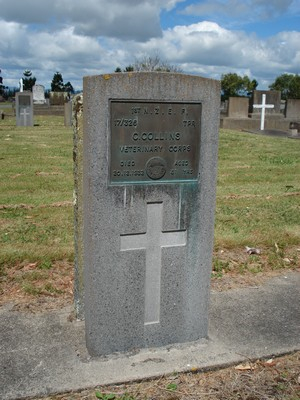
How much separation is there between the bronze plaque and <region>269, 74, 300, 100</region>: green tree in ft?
244

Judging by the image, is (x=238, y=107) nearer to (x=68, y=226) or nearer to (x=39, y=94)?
(x=68, y=226)

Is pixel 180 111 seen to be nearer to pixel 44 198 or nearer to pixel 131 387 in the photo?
pixel 131 387

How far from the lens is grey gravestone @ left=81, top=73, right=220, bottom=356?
2.77 metres

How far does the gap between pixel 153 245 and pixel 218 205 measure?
4.33 metres

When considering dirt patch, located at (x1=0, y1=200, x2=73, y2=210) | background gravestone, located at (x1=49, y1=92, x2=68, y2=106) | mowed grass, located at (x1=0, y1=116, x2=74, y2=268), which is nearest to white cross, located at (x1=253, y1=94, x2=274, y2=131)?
mowed grass, located at (x1=0, y1=116, x2=74, y2=268)

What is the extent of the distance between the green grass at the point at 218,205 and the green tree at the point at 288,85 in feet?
218

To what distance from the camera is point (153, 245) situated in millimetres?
3037

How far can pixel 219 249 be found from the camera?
525cm

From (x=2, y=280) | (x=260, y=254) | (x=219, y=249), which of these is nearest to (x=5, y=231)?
(x=2, y=280)

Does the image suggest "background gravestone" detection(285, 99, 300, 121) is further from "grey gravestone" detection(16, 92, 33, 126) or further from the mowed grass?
the mowed grass

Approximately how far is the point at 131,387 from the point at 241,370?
2.41 ft

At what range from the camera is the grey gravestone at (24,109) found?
877 inches

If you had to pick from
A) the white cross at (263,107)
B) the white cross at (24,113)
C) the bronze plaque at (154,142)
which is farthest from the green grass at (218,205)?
the white cross at (263,107)

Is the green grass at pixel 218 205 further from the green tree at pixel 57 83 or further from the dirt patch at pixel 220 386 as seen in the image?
the green tree at pixel 57 83
